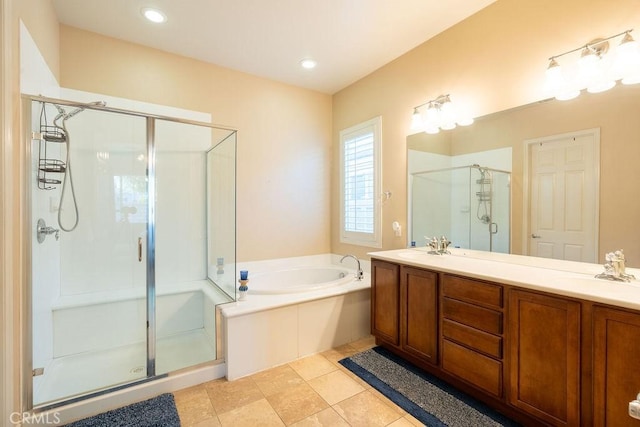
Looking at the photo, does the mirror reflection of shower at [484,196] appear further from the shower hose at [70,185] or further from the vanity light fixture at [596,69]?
the shower hose at [70,185]

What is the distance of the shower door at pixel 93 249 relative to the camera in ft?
6.43

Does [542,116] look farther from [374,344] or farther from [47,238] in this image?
→ [47,238]

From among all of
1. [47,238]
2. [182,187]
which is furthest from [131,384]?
[182,187]

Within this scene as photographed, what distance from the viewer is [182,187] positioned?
2.83m

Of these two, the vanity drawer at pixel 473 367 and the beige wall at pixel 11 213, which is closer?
the beige wall at pixel 11 213

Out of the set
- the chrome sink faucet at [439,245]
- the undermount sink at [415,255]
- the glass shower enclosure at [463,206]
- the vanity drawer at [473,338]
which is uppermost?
the glass shower enclosure at [463,206]

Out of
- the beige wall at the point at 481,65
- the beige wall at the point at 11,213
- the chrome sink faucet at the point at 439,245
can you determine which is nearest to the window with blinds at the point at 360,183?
the beige wall at the point at 481,65

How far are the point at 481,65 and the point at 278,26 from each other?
65.7 inches

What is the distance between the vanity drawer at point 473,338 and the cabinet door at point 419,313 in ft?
0.33

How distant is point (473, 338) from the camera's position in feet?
5.64

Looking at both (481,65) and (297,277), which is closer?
(481,65)

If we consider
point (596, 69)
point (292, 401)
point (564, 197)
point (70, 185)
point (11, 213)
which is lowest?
point (292, 401)

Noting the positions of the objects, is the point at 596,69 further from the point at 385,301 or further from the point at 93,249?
the point at 93,249

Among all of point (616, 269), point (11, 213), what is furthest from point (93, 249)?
point (616, 269)
